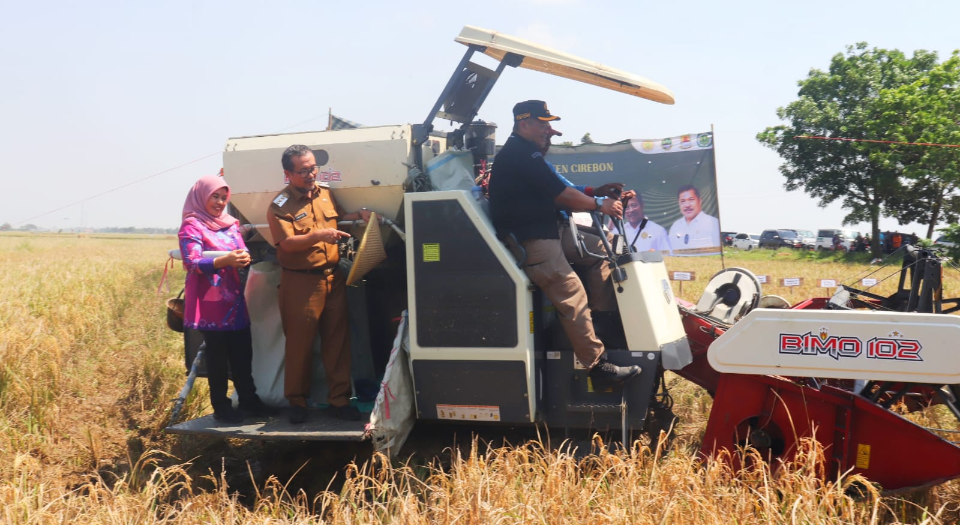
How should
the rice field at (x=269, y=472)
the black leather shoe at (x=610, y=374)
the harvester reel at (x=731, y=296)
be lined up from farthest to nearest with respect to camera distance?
the harvester reel at (x=731, y=296)
the black leather shoe at (x=610, y=374)
the rice field at (x=269, y=472)

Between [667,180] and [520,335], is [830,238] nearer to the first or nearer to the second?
[667,180]

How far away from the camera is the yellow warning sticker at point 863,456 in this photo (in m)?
4.00

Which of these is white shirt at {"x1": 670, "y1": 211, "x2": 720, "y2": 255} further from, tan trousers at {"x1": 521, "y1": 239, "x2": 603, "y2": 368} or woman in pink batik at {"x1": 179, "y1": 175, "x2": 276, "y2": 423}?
woman in pink batik at {"x1": 179, "y1": 175, "x2": 276, "y2": 423}

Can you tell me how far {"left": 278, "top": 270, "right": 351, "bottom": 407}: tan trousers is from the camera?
4.91 meters

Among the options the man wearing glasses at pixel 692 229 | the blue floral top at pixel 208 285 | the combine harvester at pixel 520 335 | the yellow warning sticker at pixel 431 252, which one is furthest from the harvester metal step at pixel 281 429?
the man wearing glasses at pixel 692 229

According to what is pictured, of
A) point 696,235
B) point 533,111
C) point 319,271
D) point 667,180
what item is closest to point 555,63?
point 533,111

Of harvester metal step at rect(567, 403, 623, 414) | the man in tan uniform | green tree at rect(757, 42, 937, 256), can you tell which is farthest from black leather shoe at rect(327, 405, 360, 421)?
green tree at rect(757, 42, 937, 256)

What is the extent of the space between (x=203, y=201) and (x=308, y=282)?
867mm

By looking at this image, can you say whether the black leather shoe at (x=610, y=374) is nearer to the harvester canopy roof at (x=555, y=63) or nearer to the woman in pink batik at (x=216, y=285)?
the harvester canopy roof at (x=555, y=63)

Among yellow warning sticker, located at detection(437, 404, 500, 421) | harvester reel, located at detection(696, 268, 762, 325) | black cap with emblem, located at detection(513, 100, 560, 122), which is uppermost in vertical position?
black cap with emblem, located at detection(513, 100, 560, 122)

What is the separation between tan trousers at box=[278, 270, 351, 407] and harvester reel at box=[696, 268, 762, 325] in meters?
2.61

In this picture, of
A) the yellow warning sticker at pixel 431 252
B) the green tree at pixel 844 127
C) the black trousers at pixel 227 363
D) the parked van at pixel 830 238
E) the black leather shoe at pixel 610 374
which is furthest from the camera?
the parked van at pixel 830 238

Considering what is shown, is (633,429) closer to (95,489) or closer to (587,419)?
(587,419)

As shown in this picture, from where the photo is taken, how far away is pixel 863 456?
4012mm
